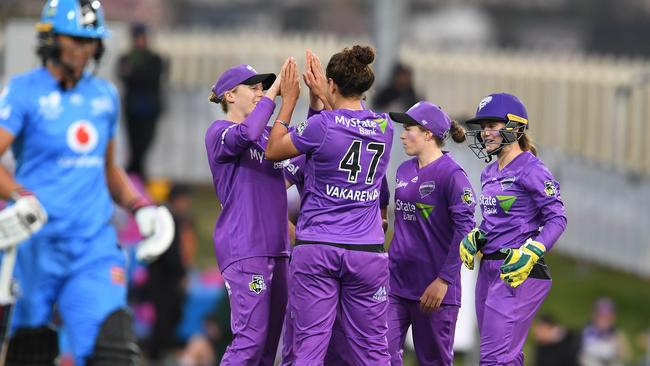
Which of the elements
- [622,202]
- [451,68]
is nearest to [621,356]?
[622,202]

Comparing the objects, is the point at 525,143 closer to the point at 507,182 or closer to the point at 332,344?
the point at 507,182

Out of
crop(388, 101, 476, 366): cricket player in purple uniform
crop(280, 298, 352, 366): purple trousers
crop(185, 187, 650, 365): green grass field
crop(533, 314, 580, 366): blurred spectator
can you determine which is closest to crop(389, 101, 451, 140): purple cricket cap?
crop(388, 101, 476, 366): cricket player in purple uniform

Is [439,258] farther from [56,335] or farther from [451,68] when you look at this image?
[451,68]

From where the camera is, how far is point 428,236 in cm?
1039

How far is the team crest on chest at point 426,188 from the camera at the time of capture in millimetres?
10305

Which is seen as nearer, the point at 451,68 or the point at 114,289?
the point at 114,289

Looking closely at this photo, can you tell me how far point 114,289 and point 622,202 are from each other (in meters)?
12.2

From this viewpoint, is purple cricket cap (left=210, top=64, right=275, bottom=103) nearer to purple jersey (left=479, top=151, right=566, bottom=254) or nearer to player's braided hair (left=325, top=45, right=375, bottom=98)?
player's braided hair (left=325, top=45, right=375, bottom=98)

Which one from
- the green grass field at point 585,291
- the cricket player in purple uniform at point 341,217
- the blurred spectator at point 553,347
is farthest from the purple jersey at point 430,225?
the green grass field at point 585,291

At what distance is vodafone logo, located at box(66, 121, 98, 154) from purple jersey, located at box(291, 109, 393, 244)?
126 cm

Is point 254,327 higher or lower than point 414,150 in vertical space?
lower

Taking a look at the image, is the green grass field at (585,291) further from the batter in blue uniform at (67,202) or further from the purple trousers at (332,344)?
the batter in blue uniform at (67,202)

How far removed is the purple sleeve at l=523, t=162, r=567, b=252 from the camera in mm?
9766

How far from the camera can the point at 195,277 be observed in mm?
21594
